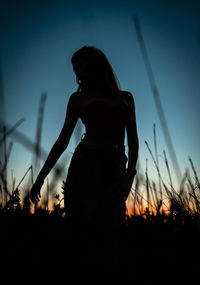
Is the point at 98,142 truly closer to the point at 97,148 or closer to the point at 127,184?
→ the point at 97,148

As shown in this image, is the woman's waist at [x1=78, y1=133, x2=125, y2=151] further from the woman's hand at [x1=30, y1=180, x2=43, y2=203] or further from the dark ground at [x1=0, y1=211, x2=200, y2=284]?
the dark ground at [x1=0, y1=211, x2=200, y2=284]

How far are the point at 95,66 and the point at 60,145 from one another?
0.80 m

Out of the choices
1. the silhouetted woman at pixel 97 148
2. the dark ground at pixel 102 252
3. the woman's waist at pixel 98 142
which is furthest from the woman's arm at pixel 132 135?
the dark ground at pixel 102 252

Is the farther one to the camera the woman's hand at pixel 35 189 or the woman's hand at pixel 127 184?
the woman's hand at pixel 35 189

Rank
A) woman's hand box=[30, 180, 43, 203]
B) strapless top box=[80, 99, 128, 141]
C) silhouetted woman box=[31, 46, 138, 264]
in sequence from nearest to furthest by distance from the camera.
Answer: silhouetted woman box=[31, 46, 138, 264]
strapless top box=[80, 99, 128, 141]
woman's hand box=[30, 180, 43, 203]

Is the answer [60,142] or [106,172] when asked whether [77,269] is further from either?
[60,142]

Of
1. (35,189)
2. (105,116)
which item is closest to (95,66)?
(105,116)

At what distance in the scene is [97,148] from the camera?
1.87 m

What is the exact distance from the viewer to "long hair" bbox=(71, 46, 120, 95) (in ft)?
6.97

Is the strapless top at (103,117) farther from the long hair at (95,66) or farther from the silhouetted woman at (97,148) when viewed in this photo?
the long hair at (95,66)

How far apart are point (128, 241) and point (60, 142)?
109cm

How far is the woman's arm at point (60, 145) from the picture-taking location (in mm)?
2100

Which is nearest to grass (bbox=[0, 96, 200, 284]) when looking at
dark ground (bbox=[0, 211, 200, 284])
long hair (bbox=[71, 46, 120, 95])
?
dark ground (bbox=[0, 211, 200, 284])

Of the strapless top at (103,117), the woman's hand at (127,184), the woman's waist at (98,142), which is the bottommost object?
the woman's hand at (127,184)
